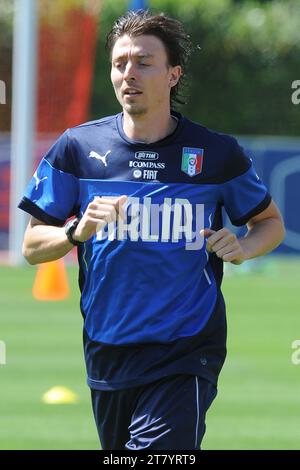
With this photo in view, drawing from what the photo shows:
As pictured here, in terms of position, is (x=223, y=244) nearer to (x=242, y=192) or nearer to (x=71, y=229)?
(x=242, y=192)

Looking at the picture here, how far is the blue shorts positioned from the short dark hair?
4.59 ft

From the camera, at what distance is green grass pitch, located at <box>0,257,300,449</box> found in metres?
8.62

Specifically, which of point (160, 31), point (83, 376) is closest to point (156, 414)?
point (160, 31)

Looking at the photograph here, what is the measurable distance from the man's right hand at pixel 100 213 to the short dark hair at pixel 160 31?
814 mm

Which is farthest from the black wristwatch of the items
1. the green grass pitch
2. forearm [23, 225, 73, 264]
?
the green grass pitch

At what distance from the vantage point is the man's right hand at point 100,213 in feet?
16.5

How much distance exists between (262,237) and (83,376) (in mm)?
5624

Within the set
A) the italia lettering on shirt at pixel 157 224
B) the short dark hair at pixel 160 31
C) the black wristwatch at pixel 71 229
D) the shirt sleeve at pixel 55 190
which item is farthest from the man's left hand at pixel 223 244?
the short dark hair at pixel 160 31

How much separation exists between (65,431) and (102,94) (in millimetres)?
25382

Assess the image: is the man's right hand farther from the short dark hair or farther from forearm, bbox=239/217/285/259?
the short dark hair

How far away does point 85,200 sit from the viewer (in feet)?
18.1

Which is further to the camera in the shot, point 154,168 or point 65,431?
point 65,431

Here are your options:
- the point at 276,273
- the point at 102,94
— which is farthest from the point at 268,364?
the point at 102,94

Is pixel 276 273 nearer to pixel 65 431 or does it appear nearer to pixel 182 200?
pixel 65 431
